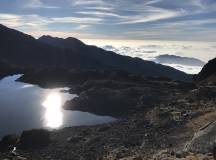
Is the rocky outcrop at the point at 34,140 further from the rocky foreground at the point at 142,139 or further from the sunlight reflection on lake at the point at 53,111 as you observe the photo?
the sunlight reflection on lake at the point at 53,111

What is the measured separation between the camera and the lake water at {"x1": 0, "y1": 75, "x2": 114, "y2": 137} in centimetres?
9956

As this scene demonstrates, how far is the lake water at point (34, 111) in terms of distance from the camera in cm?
9956

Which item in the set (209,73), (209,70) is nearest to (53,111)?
(209,73)

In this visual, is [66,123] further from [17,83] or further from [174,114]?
[17,83]

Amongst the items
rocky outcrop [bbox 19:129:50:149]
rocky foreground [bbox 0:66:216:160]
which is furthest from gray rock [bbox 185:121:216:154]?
rocky outcrop [bbox 19:129:50:149]

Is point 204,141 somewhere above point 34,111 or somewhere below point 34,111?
below

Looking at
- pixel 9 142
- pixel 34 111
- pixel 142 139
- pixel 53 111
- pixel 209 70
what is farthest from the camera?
pixel 34 111

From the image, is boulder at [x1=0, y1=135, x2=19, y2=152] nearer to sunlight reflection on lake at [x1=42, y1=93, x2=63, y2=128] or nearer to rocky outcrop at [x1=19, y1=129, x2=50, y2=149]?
rocky outcrop at [x1=19, y1=129, x2=50, y2=149]

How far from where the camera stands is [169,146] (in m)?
53.4

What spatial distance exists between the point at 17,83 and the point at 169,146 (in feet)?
439

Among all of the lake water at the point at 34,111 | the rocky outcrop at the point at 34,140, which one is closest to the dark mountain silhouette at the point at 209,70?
the lake water at the point at 34,111

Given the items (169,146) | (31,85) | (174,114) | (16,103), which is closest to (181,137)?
(169,146)

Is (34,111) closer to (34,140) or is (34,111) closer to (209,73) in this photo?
(209,73)

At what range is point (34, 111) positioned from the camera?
399ft
